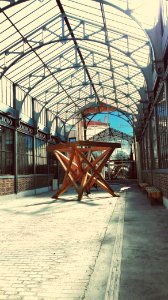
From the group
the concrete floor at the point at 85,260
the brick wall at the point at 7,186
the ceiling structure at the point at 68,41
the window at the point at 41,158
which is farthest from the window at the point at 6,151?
the concrete floor at the point at 85,260

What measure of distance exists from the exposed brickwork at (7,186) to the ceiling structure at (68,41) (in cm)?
639

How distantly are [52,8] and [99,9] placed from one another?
2.50m

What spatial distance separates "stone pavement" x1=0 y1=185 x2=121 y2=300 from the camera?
10.8ft

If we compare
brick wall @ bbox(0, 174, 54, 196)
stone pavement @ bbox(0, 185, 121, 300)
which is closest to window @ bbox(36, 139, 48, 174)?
brick wall @ bbox(0, 174, 54, 196)

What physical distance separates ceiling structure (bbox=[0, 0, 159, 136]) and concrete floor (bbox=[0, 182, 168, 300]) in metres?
8.52

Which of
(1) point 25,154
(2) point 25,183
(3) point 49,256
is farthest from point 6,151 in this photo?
(3) point 49,256

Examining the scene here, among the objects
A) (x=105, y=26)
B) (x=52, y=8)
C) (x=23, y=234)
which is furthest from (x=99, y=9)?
(x=23, y=234)

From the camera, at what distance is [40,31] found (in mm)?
14656

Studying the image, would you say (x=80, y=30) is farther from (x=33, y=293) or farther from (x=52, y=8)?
(x=33, y=293)

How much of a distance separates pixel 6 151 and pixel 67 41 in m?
8.03

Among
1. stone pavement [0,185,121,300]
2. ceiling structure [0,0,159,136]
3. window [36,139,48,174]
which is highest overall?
ceiling structure [0,0,159,136]

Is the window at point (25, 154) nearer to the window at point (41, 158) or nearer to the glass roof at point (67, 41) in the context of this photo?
the window at point (41, 158)

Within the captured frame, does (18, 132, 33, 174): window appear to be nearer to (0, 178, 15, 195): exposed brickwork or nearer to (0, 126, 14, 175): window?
(0, 126, 14, 175): window

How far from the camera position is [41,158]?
23.6 m
